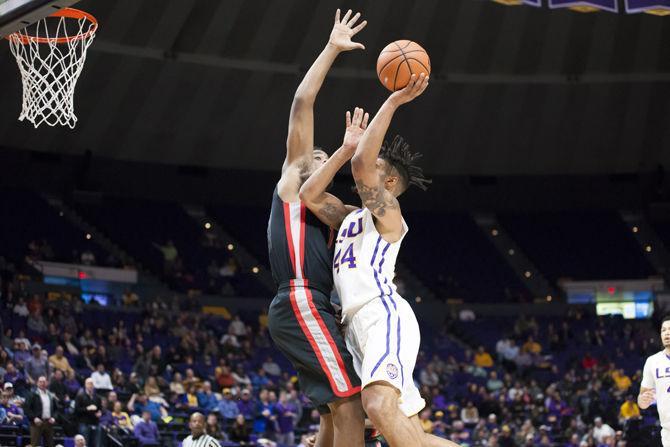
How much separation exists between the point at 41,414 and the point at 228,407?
4794mm

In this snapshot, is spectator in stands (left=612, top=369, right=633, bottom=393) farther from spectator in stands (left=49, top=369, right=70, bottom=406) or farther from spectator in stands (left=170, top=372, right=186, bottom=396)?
spectator in stands (left=49, top=369, right=70, bottom=406)

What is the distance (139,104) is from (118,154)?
2.42 metres

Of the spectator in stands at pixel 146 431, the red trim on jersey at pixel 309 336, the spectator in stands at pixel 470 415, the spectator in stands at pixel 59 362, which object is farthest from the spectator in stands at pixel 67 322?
the red trim on jersey at pixel 309 336

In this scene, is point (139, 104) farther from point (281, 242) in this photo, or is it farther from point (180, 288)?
point (281, 242)

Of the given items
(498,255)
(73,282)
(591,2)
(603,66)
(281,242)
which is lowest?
(281,242)

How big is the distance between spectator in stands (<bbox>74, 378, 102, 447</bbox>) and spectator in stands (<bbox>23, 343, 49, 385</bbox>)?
178 cm

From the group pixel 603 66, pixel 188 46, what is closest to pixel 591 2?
pixel 603 66

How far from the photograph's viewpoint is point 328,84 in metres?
29.1

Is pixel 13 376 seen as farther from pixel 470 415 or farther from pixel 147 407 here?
pixel 470 415

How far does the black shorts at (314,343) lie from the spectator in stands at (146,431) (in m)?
11.2

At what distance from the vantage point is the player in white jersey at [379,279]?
6.44 m

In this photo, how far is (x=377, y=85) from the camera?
2889 cm

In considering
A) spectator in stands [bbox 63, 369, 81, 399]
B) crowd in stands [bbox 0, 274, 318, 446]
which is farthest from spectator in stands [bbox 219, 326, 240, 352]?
spectator in stands [bbox 63, 369, 81, 399]

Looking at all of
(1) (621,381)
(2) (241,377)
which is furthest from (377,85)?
(1) (621,381)
